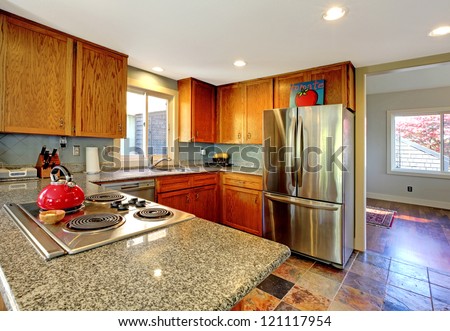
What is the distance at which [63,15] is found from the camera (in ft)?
5.84

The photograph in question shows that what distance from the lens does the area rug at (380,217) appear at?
363 centimetres

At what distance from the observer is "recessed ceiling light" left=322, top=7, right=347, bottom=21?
164 centimetres

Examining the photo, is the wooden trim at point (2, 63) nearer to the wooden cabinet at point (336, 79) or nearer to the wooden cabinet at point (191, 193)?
the wooden cabinet at point (191, 193)

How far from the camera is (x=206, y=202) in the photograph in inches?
126

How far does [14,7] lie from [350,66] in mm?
3131

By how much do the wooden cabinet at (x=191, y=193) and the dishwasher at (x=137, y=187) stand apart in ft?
0.24

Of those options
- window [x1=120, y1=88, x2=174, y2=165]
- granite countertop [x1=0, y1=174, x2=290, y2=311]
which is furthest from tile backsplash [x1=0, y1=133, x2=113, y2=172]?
granite countertop [x1=0, y1=174, x2=290, y2=311]

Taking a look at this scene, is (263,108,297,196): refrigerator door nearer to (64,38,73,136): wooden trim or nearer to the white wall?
(64,38,73,136): wooden trim

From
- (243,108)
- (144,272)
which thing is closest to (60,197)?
(144,272)

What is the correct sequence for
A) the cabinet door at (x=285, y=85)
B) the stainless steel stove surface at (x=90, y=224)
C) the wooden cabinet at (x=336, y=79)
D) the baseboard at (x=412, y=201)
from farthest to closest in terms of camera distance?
the baseboard at (x=412, y=201)
the cabinet door at (x=285, y=85)
the wooden cabinet at (x=336, y=79)
the stainless steel stove surface at (x=90, y=224)

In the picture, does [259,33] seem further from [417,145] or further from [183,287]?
[417,145]

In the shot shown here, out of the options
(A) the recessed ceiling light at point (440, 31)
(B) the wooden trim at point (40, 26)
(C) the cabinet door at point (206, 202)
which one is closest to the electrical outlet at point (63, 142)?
(B) the wooden trim at point (40, 26)

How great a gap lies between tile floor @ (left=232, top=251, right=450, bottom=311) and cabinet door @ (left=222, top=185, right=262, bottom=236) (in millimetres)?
732
